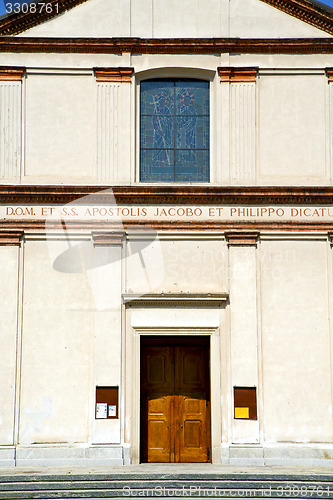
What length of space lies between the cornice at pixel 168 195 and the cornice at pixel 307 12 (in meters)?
3.83

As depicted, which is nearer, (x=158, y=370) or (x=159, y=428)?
(x=159, y=428)

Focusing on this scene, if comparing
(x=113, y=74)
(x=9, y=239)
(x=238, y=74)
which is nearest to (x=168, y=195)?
(x=113, y=74)

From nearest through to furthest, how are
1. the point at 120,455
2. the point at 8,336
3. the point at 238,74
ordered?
the point at 120,455, the point at 8,336, the point at 238,74

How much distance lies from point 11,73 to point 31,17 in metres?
1.35

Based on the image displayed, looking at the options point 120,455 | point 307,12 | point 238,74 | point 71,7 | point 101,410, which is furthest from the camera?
point 71,7

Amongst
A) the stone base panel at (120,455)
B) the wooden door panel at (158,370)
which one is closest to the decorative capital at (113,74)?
the wooden door panel at (158,370)

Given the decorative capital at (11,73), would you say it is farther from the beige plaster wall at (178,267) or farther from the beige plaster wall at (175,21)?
the beige plaster wall at (178,267)

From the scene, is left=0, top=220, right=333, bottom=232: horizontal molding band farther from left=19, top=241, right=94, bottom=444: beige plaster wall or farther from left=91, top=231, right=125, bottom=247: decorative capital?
left=19, top=241, right=94, bottom=444: beige plaster wall

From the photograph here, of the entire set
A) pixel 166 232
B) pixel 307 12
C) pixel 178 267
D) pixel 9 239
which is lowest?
pixel 178 267

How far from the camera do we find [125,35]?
17.0 metres

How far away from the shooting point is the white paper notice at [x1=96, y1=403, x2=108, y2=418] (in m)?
15.8

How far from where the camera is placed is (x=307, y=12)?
17.0 meters

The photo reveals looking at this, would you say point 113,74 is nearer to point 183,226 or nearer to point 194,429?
point 183,226

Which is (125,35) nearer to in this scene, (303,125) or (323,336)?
(303,125)
